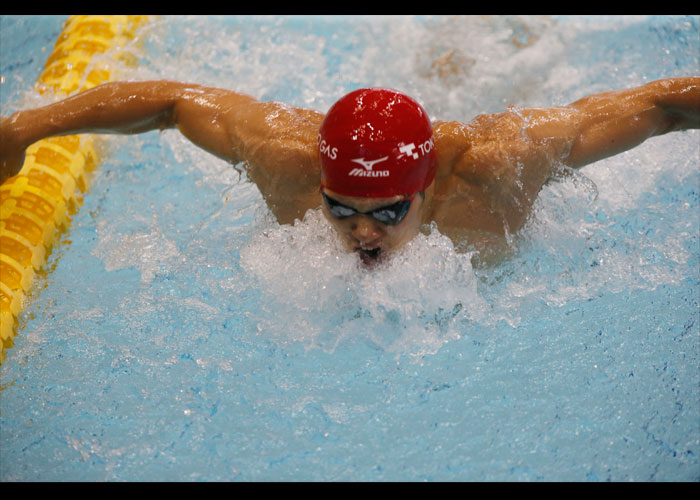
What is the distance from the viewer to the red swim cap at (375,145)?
7.72ft

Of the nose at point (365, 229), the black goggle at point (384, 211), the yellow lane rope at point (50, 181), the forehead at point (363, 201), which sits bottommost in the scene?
the yellow lane rope at point (50, 181)

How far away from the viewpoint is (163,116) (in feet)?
9.53

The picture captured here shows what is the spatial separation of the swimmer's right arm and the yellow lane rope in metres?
0.42

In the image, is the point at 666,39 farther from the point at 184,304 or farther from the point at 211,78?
the point at 184,304

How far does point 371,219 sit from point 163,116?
3.27 ft

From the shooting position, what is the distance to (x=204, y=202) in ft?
11.7

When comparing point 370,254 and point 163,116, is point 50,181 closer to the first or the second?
point 163,116

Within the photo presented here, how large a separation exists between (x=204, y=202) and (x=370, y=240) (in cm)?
131

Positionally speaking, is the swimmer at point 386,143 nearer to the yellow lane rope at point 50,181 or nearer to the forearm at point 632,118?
the forearm at point 632,118

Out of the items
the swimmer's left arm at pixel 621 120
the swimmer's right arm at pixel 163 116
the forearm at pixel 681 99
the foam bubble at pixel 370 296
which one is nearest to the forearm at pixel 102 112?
the swimmer's right arm at pixel 163 116

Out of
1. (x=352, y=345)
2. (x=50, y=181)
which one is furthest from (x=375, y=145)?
(x=50, y=181)

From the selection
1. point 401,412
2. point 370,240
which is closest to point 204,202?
point 370,240

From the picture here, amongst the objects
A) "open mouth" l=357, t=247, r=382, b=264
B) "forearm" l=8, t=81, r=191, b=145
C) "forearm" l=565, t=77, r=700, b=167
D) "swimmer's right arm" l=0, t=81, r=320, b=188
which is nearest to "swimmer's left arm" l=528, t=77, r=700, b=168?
"forearm" l=565, t=77, r=700, b=167

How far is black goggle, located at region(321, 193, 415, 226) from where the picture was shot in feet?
8.09
